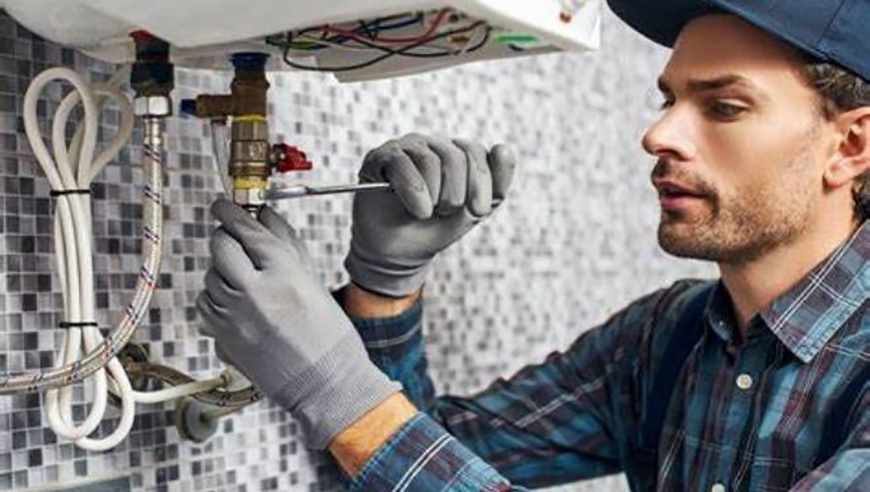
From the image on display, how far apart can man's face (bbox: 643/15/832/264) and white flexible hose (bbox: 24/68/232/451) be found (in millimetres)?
478

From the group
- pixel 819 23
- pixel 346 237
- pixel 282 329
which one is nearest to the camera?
pixel 282 329

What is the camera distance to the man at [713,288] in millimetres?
1009

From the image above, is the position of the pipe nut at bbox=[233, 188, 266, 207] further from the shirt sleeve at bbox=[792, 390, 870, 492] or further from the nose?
the shirt sleeve at bbox=[792, 390, 870, 492]

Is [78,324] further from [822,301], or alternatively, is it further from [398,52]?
[822,301]

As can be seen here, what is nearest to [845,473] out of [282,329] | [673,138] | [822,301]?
[822,301]

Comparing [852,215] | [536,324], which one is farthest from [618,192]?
[852,215]

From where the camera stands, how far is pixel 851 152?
120cm

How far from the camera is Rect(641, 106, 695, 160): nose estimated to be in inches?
45.3

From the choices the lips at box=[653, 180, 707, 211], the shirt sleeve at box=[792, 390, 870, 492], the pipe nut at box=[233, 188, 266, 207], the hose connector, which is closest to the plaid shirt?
the shirt sleeve at box=[792, 390, 870, 492]

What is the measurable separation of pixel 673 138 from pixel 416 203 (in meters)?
0.26

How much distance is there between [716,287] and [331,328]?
46cm

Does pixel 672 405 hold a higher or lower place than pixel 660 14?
lower

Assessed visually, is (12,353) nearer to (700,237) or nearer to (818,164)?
(700,237)

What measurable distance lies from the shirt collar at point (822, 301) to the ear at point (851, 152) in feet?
0.19
